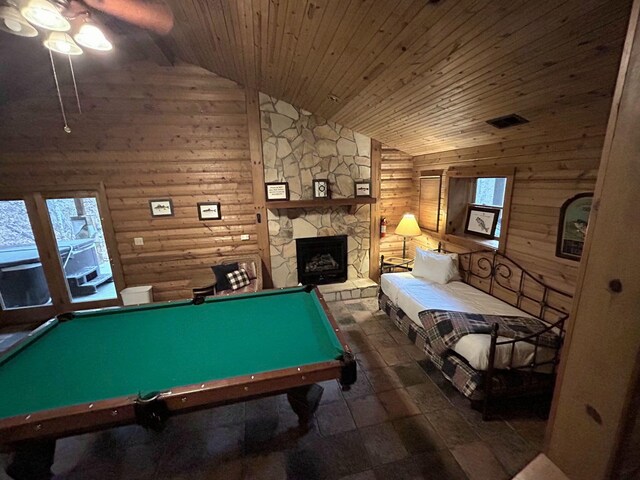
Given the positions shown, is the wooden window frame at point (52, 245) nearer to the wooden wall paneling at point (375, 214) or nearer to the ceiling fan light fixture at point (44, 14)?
the ceiling fan light fixture at point (44, 14)

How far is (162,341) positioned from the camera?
1961 millimetres

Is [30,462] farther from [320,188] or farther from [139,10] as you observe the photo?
[320,188]

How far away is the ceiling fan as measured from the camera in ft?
5.57

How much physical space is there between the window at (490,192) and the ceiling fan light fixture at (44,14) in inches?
179

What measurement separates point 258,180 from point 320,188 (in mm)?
992

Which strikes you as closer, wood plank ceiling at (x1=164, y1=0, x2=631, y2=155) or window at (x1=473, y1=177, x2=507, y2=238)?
wood plank ceiling at (x1=164, y1=0, x2=631, y2=155)

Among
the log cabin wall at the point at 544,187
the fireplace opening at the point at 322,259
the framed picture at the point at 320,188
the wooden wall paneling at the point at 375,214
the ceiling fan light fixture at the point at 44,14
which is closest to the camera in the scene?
the ceiling fan light fixture at the point at 44,14

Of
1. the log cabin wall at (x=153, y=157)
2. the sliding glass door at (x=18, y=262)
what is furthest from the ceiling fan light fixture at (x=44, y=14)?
the sliding glass door at (x=18, y=262)

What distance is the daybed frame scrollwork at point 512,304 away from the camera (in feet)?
7.13

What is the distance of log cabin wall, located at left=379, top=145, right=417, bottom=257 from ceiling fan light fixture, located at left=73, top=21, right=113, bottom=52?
3.71 metres

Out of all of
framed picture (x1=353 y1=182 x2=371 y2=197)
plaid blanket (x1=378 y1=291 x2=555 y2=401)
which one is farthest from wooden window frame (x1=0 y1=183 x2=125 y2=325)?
plaid blanket (x1=378 y1=291 x2=555 y2=401)

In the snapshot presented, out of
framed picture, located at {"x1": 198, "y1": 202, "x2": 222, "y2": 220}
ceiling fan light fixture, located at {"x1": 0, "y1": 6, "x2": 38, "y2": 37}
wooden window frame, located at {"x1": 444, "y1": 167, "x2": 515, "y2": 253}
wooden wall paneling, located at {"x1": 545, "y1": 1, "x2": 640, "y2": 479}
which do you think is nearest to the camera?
wooden wall paneling, located at {"x1": 545, "y1": 1, "x2": 640, "y2": 479}

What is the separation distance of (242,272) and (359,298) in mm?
1983

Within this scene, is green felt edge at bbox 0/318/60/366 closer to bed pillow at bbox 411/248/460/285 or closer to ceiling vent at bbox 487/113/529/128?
bed pillow at bbox 411/248/460/285
